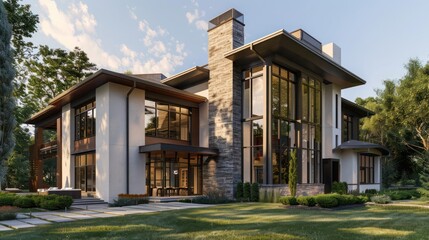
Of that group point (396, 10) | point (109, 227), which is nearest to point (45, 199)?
point (109, 227)

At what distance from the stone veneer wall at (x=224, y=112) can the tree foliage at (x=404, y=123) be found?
1202 cm

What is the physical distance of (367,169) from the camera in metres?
24.9

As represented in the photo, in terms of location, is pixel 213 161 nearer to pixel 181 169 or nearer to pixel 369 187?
pixel 181 169

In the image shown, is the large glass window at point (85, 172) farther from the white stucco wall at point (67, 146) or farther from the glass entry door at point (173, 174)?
the glass entry door at point (173, 174)

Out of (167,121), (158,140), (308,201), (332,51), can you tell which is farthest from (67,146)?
(332,51)

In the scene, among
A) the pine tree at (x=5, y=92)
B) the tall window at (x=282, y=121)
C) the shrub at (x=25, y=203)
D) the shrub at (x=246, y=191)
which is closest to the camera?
the pine tree at (x=5, y=92)

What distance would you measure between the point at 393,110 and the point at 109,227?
997 inches

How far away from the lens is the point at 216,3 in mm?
18469

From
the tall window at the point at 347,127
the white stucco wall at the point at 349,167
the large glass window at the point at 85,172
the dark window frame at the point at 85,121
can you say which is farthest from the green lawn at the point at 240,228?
the tall window at the point at 347,127

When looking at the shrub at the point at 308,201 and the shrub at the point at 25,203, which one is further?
the shrub at the point at 25,203

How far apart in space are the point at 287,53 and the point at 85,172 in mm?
13317

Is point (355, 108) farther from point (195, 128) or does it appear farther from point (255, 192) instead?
point (255, 192)

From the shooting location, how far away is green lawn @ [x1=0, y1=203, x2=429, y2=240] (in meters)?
7.21

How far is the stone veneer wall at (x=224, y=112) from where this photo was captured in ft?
57.5
